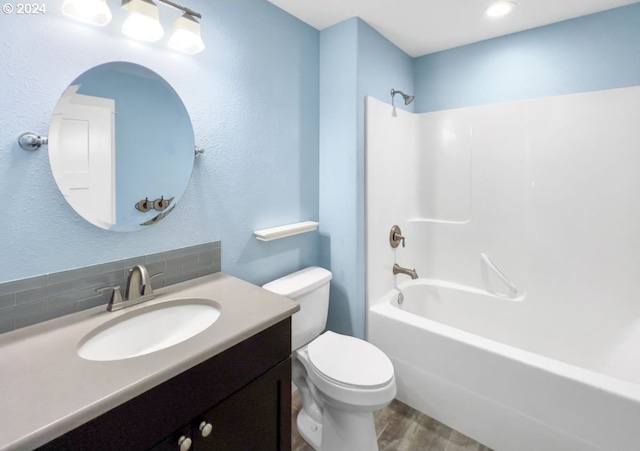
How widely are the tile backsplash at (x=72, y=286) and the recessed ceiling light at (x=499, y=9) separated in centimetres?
211

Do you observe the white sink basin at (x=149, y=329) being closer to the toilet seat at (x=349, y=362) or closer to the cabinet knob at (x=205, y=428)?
the cabinet knob at (x=205, y=428)

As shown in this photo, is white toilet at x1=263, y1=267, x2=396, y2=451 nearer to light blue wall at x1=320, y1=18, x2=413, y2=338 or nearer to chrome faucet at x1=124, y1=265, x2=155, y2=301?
light blue wall at x1=320, y1=18, x2=413, y2=338

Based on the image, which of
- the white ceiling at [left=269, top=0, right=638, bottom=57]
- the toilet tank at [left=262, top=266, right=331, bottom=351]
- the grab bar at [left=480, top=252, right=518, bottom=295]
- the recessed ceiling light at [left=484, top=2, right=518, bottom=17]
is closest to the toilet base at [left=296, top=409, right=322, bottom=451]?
the toilet tank at [left=262, top=266, right=331, bottom=351]

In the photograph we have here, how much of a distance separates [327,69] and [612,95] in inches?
67.7

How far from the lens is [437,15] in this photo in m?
1.85

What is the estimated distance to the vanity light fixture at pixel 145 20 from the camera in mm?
996

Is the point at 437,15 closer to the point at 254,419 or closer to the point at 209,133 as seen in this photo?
the point at 209,133

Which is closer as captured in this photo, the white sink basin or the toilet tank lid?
the white sink basin

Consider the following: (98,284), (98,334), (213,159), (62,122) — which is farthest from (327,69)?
(98,334)

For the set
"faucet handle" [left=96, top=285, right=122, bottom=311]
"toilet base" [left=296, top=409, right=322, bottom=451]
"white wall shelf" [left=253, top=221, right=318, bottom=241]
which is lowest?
"toilet base" [left=296, top=409, right=322, bottom=451]

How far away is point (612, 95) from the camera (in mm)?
1823

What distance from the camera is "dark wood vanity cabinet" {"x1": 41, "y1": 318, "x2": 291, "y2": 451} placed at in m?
0.70

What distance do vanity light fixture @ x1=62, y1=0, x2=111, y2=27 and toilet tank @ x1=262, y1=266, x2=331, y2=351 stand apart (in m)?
1.27

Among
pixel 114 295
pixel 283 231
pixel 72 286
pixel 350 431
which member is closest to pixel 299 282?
pixel 283 231
